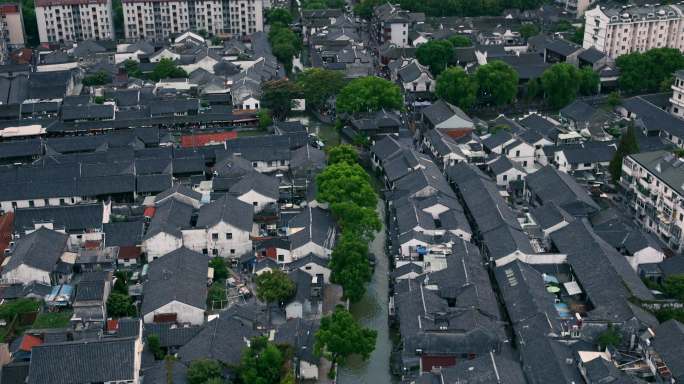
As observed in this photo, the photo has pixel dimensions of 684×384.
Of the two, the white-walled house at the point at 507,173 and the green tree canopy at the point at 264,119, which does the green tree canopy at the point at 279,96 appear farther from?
the white-walled house at the point at 507,173

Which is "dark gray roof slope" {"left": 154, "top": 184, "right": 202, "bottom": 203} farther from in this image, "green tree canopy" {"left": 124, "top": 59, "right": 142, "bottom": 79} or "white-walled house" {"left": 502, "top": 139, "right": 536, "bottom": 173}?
"green tree canopy" {"left": 124, "top": 59, "right": 142, "bottom": 79}

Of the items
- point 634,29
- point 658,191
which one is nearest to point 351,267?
point 658,191

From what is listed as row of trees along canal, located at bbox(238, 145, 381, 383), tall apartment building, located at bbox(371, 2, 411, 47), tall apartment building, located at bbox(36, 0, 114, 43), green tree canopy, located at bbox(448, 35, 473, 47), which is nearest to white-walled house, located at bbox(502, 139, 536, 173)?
row of trees along canal, located at bbox(238, 145, 381, 383)

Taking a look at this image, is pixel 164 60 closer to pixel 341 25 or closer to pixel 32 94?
pixel 32 94

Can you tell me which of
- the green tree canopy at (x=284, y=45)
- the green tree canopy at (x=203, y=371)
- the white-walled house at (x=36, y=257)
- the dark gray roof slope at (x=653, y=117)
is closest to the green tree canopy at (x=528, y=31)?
the dark gray roof slope at (x=653, y=117)

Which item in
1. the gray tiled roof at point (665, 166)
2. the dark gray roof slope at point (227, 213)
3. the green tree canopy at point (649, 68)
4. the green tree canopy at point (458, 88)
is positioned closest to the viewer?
the dark gray roof slope at point (227, 213)

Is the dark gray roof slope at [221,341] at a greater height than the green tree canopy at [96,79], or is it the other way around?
the green tree canopy at [96,79]

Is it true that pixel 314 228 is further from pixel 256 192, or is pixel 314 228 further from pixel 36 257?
pixel 36 257

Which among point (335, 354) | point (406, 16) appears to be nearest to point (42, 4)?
point (406, 16)

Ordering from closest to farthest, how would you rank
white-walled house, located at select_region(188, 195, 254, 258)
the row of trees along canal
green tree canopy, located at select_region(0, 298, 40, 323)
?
the row of trees along canal → green tree canopy, located at select_region(0, 298, 40, 323) → white-walled house, located at select_region(188, 195, 254, 258)
